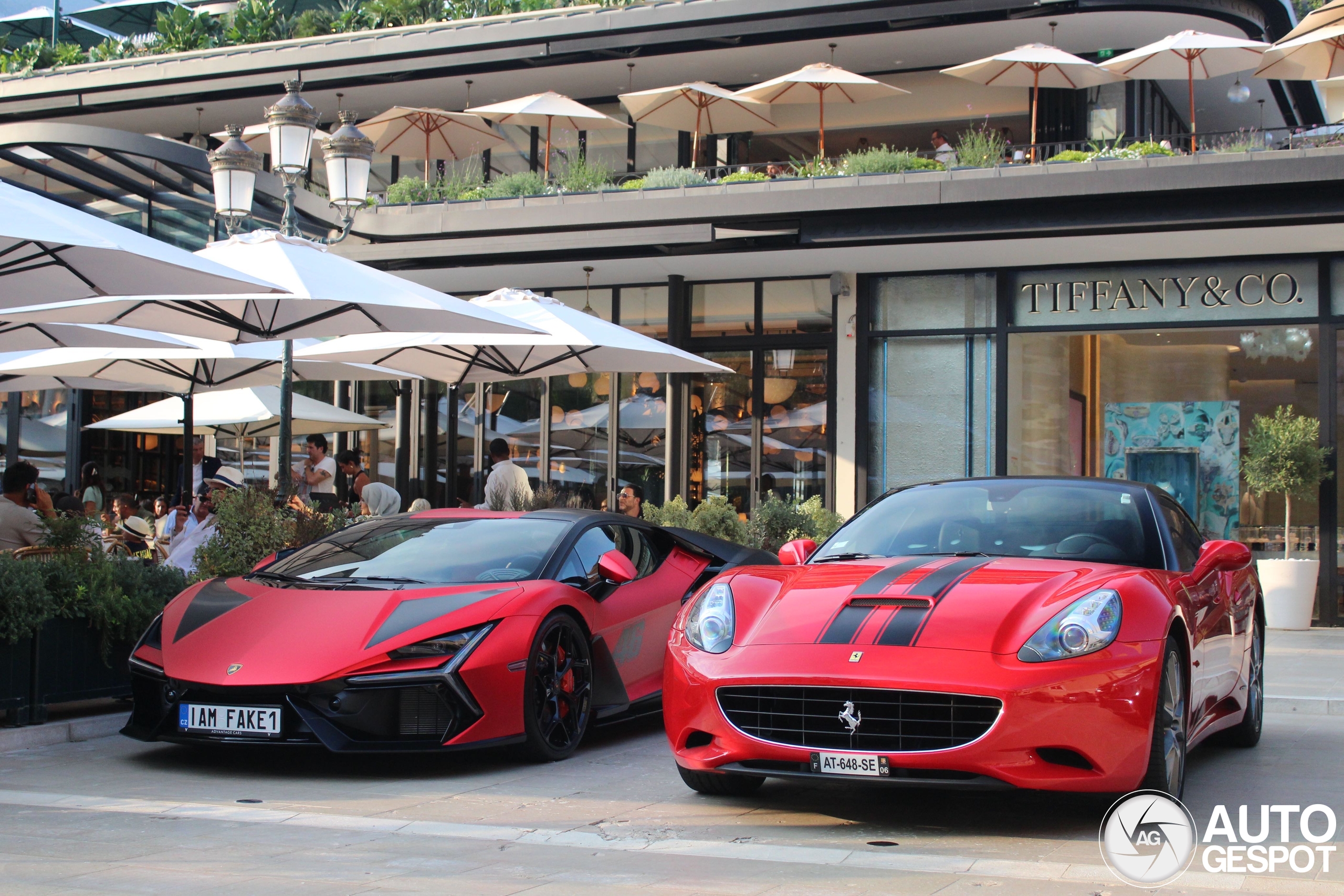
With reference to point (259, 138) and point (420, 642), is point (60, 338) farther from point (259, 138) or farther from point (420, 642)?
point (259, 138)

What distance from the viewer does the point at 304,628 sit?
20.3 ft

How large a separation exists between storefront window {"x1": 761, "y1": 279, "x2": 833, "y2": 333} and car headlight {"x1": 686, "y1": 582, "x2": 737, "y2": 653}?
41.0 feet

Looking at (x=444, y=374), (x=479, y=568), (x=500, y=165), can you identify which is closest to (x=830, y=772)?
(x=479, y=568)

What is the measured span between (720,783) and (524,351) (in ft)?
27.3

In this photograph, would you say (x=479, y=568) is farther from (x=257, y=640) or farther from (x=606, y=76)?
(x=606, y=76)

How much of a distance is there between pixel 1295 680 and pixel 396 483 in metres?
13.8

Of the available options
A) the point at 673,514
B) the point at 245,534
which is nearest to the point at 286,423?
the point at 245,534

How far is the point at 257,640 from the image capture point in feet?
20.3

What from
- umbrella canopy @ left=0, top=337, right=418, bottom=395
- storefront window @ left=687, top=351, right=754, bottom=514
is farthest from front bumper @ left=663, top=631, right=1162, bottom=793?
storefront window @ left=687, top=351, right=754, bottom=514

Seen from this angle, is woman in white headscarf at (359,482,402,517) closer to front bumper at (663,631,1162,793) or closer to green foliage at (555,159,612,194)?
green foliage at (555,159,612,194)

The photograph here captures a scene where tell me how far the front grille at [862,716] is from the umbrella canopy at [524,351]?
6.28m

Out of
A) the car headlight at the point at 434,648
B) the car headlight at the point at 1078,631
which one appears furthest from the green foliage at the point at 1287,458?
the car headlight at the point at 434,648

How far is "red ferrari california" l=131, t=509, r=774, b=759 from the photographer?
592cm
